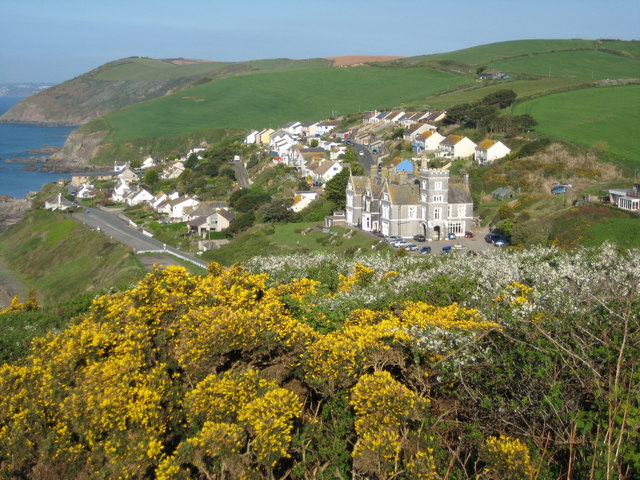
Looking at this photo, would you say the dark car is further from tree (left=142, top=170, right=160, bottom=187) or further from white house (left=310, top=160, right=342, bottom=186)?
tree (left=142, top=170, right=160, bottom=187)

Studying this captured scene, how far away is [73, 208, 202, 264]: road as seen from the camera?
50438mm

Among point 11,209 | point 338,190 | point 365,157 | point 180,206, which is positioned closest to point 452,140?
point 365,157

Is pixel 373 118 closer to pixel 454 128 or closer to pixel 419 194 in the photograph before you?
pixel 454 128

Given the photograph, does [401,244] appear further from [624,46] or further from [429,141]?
[624,46]

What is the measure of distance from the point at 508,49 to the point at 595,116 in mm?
89405

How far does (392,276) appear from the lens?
18.6 m

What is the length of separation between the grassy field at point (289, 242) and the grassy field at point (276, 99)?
73233 millimetres

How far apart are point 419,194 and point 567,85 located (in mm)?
57148

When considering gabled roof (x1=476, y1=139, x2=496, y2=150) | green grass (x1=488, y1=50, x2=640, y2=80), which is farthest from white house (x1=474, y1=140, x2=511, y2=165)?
green grass (x1=488, y1=50, x2=640, y2=80)

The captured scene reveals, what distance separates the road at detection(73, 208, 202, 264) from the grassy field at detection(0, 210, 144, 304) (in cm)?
141

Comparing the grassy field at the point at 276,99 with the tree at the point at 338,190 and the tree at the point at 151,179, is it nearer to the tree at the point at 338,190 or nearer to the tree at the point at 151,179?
the tree at the point at 151,179

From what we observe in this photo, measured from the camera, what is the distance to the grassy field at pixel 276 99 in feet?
416

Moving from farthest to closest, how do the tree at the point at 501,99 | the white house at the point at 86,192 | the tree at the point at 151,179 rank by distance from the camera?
1. the tree at the point at 151,179
2. the white house at the point at 86,192
3. the tree at the point at 501,99

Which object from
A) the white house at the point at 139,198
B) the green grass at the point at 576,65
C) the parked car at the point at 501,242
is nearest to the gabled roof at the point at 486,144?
the parked car at the point at 501,242
